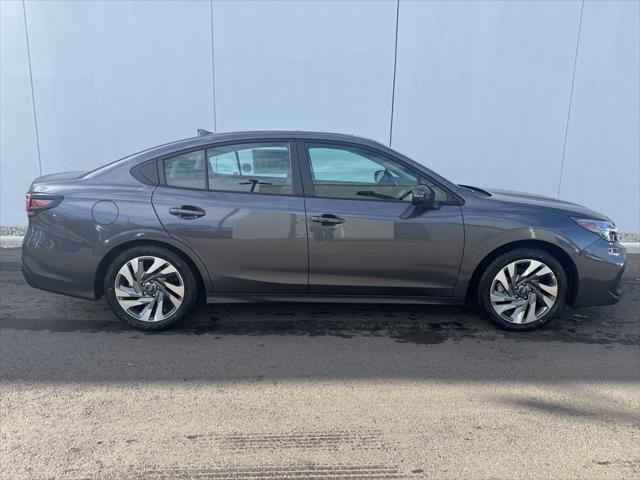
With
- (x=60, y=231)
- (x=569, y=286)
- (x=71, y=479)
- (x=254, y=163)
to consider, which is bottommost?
(x=71, y=479)

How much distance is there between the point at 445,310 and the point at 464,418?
1.79 m

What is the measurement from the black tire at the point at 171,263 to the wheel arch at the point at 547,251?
7.63 ft

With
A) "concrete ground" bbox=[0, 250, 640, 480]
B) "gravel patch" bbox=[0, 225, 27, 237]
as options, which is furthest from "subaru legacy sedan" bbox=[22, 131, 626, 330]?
"gravel patch" bbox=[0, 225, 27, 237]

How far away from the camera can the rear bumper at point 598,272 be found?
4.02 meters

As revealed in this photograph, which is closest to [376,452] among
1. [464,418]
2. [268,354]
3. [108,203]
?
[464,418]

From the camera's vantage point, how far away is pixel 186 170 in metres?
3.98

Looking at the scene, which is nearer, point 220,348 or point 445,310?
point 220,348

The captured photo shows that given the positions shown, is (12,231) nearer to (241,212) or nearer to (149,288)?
(149,288)

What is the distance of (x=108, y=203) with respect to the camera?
12.7ft

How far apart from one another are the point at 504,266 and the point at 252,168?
7.28ft

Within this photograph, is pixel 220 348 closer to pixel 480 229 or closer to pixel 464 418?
pixel 464 418

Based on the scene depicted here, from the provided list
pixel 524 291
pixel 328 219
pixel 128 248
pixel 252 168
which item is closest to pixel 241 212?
pixel 252 168

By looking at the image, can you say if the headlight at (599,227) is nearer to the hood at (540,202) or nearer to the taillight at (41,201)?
the hood at (540,202)

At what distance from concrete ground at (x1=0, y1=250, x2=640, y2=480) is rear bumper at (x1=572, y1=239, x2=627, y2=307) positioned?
0.35 meters
